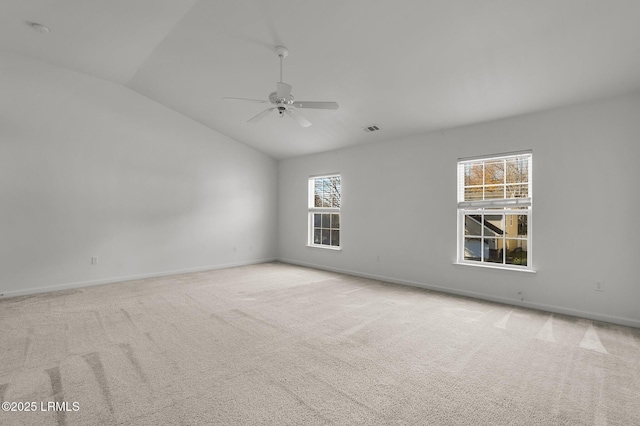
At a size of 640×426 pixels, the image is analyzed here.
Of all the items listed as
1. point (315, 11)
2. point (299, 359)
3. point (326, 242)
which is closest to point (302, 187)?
point (326, 242)

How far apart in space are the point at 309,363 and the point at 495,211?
11.7ft

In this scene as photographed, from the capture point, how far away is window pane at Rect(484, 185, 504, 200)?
440 centimetres

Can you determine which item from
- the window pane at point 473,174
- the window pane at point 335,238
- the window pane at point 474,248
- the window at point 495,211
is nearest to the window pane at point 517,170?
the window at point 495,211

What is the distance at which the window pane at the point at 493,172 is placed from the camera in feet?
14.5

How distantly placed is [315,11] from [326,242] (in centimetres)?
477

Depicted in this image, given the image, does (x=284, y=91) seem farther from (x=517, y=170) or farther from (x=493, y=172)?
(x=517, y=170)

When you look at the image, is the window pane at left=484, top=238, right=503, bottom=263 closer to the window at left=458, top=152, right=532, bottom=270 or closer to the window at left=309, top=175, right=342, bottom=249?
the window at left=458, top=152, right=532, bottom=270

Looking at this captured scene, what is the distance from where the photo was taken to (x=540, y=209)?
397 centimetres

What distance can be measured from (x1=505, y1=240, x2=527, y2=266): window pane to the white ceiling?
181 cm

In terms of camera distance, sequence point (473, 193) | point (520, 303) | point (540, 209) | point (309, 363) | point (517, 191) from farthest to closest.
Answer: point (473, 193), point (517, 191), point (520, 303), point (540, 209), point (309, 363)

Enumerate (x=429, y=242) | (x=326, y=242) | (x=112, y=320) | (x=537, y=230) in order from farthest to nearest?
(x=326, y=242), (x=429, y=242), (x=537, y=230), (x=112, y=320)

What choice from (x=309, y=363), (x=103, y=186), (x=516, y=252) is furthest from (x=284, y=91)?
(x=103, y=186)

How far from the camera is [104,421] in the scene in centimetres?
A: 175

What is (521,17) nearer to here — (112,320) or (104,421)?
(104,421)
